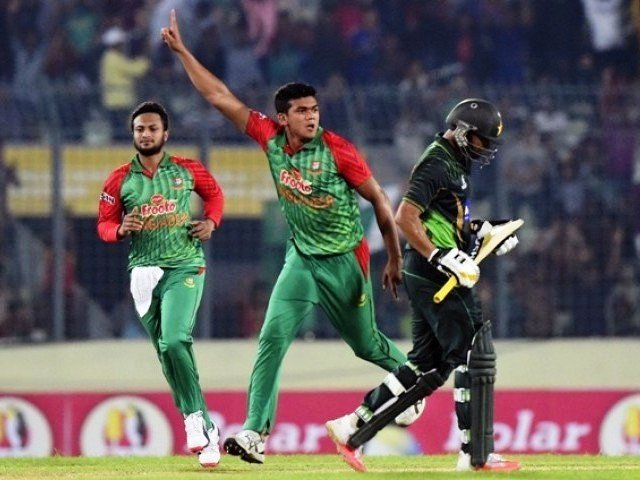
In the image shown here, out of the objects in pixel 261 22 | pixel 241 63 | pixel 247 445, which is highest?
pixel 261 22

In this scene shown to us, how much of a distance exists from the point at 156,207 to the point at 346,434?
1762 millimetres

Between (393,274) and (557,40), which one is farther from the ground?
(557,40)

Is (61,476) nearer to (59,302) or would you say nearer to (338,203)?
(338,203)


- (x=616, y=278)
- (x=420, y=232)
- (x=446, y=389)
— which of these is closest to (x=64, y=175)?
(x=446, y=389)

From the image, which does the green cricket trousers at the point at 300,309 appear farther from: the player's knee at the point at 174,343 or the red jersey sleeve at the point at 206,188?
the red jersey sleeve at the point at 206,188

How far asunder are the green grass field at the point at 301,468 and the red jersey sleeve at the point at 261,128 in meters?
1.79

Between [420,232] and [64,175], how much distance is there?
23.2ft

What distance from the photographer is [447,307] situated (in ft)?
25.7

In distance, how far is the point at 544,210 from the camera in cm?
1464

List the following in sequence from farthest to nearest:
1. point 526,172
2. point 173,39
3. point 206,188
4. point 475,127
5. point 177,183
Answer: point 526,172 < point 206,188 < point 177,183 < point 173,39 < point 475,127

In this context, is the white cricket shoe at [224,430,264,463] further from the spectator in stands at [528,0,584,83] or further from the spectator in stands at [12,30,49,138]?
the spectator in stands at [528,0,584,83]

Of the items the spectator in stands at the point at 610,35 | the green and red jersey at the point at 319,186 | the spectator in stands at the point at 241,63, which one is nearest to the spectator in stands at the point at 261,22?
the spectator in stands at the point at 241,63

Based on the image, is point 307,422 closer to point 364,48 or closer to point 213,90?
point 364,48

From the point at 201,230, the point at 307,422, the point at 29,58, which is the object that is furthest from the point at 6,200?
the point at 201,230
